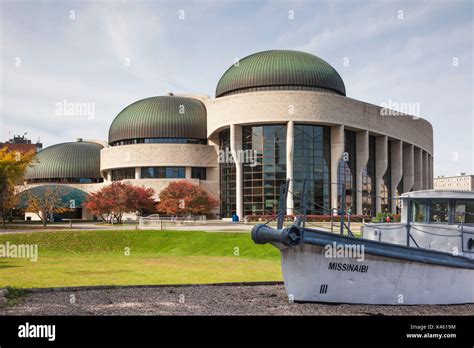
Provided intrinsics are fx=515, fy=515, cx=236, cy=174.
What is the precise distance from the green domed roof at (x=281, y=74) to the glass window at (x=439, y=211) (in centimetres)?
5358

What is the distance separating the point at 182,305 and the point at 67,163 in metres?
83.6

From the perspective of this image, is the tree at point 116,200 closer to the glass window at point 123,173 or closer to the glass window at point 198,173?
the glass window at point 198,173

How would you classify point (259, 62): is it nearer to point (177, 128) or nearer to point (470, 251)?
point (177, 128)

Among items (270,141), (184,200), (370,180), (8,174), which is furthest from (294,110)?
(8,174)

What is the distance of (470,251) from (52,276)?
13.9 meters

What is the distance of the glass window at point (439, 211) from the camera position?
14531 mm

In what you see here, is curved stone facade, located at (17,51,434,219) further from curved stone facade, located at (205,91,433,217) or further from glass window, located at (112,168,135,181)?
curved stone facade, located at (205,91,433,217)

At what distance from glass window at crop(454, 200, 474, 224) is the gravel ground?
2336mm

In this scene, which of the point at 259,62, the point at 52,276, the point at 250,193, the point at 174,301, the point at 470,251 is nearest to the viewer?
the point at 174,301

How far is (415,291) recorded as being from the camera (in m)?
13.5

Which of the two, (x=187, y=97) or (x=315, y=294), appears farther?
(x=187, y=97)

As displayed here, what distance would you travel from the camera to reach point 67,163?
91125 mm

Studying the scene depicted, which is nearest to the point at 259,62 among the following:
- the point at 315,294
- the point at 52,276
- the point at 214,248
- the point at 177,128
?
the point at 177,128

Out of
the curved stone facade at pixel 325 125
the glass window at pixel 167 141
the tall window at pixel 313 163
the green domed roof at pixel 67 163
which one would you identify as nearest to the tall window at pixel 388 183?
the curved stone facade at pixel 325 125
